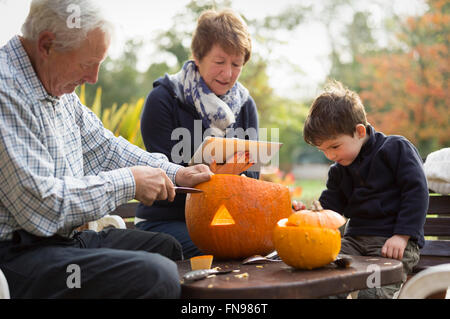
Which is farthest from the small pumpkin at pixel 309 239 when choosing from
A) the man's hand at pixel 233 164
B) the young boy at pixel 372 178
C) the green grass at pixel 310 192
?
the green grass at pixel 310 192

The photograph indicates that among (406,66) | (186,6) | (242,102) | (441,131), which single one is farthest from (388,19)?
(242,102)

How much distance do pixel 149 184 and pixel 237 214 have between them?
0.46 meters

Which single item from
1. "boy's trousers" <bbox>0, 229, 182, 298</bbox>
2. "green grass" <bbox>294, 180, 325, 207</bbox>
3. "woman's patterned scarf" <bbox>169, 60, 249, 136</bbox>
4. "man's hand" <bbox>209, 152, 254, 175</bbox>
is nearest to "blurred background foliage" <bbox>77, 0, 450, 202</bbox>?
"green grass" <bbox>294, 180, 325, 207</bbox>

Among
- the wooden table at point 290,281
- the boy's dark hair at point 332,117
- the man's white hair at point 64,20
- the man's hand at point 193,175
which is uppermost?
the man's white hair at point 64,20

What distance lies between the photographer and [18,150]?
1411 mm

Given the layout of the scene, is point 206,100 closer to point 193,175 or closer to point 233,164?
point 233,164

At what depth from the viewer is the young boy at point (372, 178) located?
2.17 meters

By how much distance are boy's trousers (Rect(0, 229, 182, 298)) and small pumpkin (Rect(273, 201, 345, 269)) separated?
1.40 feet

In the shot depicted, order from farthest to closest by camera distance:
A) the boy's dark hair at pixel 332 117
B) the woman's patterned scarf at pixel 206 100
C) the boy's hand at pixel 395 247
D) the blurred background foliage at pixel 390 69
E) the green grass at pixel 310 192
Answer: the blurred background foliage at pixel 390 69, the green grass at pixel 310 192, the woman's patterned scarf at pixel 206 100, the boy's dark hair at pixel 332 117, the boy's hand at pixel 395 247

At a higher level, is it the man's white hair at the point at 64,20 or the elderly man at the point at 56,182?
the man's white hair at the point at 64,20

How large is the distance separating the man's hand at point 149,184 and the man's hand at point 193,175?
316 millimetres

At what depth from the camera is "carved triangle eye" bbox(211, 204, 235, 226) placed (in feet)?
6.35

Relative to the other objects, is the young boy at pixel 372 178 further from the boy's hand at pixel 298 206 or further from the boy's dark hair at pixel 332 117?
the boy's hand at pixel 298 206

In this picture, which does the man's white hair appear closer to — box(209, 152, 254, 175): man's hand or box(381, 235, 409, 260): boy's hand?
box(209, 152, 254, 175): man's hand
